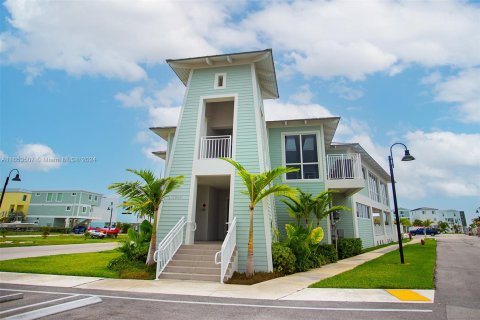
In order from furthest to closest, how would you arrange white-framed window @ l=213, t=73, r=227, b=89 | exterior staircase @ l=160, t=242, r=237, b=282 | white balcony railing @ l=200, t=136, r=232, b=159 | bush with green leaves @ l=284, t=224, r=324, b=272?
white-framed window @ l=213, t=73, r=227, b=89 → white balcony railing @ l=200, t=136, r=232, b=159 → bush with green leaves @ l=284, t=224, r=324, b=272 → exterior staircase @ l=160, t=242, r=237, b=282

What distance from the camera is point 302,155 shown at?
1472cm

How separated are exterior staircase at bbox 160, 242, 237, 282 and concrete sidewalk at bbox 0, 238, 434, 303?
11.6 inches

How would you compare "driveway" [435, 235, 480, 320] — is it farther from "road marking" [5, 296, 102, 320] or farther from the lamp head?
"road marking" [5, 296, 102, 320]

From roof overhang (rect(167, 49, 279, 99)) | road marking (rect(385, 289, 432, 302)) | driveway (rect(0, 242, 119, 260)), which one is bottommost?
driveway (rect(0, 242, 119, 260))

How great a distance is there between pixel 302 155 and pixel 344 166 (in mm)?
2245

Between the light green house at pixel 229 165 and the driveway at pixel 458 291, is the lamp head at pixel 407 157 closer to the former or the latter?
the light green house at pixel 229 165

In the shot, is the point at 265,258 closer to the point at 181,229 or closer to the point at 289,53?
the point at 181,229

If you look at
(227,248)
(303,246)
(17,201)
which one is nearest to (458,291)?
(303,246)

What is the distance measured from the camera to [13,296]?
5.62 m

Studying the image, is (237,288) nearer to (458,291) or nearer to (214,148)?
(458,291)

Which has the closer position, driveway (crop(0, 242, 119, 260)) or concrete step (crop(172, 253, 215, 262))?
concrete step (crop(172, 253, 215, 262))

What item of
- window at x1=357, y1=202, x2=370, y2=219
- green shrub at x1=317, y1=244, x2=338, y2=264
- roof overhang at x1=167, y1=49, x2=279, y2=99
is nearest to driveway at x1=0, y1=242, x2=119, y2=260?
roof overhang at x1=167, y1=49, x2=279, y2=99

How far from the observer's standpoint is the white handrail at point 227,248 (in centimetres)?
778

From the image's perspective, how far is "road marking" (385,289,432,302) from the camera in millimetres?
5826
